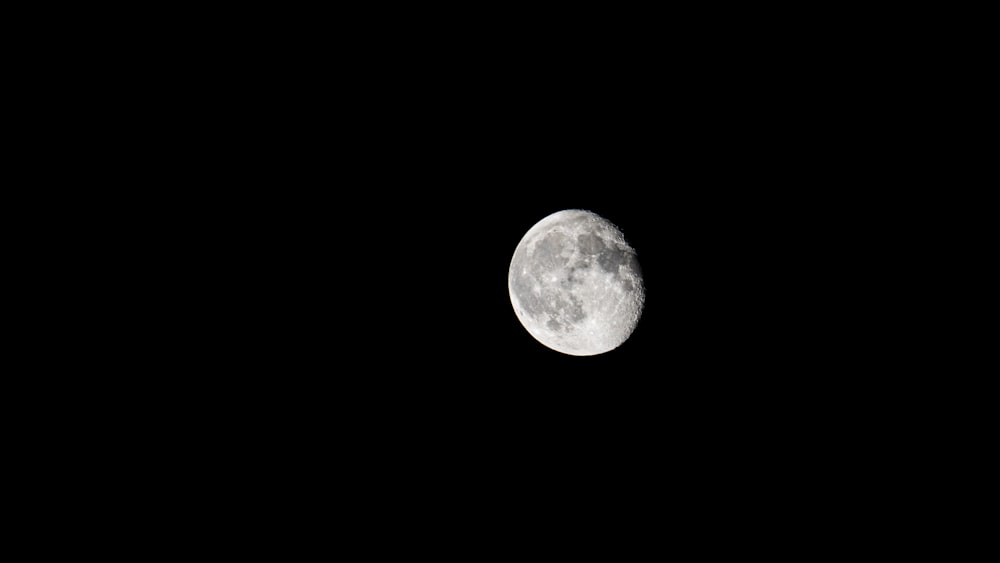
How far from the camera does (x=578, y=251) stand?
2.72 metres

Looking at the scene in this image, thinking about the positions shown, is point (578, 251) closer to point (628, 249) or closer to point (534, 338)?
point (628, 249)

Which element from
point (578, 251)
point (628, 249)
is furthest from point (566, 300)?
point (628, 249)

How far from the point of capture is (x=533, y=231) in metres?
3.01

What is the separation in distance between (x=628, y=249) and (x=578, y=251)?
Result: 318mm

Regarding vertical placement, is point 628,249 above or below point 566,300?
above

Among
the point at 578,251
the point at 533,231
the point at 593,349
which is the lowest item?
the point at 593,349

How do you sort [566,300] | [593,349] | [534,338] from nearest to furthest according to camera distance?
[566,300] < [593,349] < [534,338]

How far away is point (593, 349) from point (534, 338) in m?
0.38

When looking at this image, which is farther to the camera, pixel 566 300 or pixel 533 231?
pixel 533 231

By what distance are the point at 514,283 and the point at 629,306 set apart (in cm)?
65

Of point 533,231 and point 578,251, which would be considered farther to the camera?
Answer: point 533,231

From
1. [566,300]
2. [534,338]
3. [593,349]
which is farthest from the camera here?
[534,338]

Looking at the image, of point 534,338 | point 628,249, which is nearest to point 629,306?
point 628,249

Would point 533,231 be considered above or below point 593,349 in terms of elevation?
above
